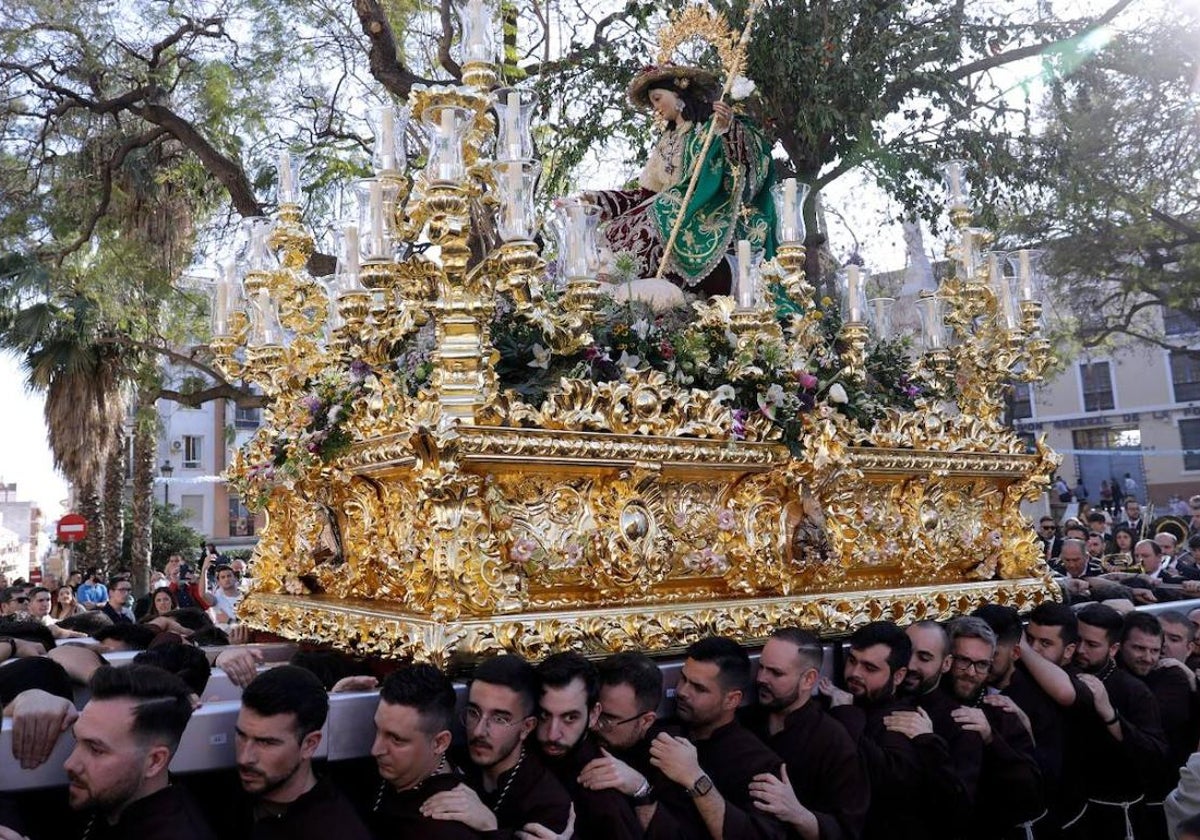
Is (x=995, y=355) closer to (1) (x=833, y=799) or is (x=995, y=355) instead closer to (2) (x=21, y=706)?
(1) (x=833, y=799)

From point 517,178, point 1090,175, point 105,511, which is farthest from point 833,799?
point 105,511

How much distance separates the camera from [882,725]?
412 cm

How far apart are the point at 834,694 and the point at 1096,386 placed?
110 ft

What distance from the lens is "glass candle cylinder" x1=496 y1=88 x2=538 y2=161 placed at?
4020 mm

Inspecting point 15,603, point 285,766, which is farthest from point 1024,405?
point 285,766

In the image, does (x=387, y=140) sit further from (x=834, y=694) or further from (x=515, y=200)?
(x=834, y=694)

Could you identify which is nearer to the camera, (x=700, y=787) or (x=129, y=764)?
(x=129, y=764)

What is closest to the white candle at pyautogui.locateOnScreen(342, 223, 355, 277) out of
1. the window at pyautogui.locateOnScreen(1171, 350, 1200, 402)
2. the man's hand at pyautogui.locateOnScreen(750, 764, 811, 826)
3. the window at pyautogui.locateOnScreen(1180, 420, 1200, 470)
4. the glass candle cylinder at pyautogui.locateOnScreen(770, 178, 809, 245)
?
the glass candle cylinder at pyautogui.locateOnScreen(770, 178, 809, 245)

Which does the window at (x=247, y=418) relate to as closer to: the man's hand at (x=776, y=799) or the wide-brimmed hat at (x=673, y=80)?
the wide-brimmed hat at (x=673, y=80)

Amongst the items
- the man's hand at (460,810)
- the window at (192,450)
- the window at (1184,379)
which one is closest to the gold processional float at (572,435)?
the man's hand at (460,810)

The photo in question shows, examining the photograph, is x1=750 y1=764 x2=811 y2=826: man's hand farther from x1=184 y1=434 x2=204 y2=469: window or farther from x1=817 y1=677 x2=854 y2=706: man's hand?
x1=184 y1=434 x2=204 y2=469: window

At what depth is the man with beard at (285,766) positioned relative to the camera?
2.94 metres

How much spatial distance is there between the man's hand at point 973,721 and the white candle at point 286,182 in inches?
150

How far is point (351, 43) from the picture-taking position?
12.1 metres
